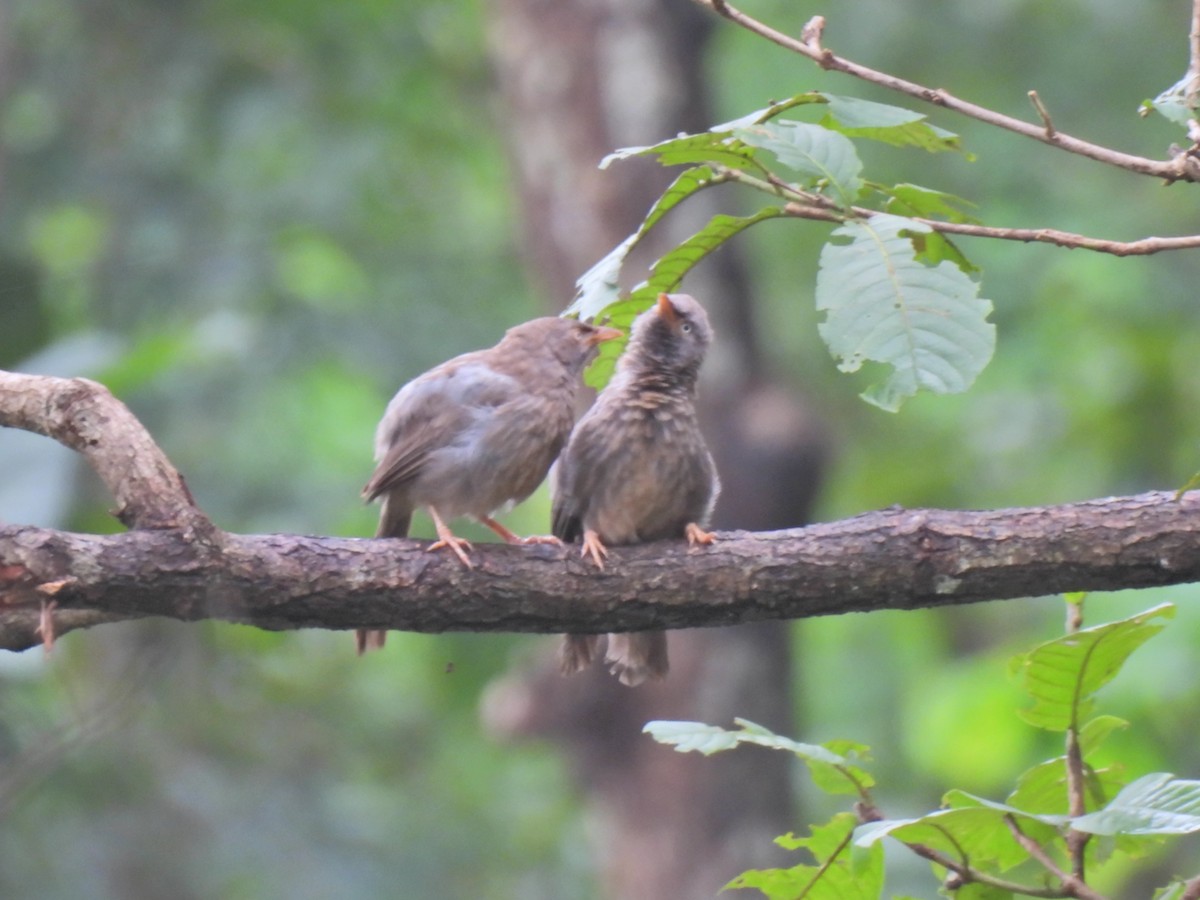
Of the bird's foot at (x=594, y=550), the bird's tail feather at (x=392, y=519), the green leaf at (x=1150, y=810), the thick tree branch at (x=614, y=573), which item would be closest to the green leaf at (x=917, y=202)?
the thick tree branch at (x=614, y=573)

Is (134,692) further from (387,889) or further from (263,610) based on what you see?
(387,889)

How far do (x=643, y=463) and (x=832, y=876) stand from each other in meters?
1.61

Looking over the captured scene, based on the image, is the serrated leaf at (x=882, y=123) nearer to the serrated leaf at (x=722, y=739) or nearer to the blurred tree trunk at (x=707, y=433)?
the serrated leaf at (x=722, y=739)

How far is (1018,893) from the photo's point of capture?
8.73ft

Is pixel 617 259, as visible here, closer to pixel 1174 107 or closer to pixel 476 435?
pixel 1174 107

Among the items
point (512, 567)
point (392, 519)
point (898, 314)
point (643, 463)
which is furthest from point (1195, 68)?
point (392, 519)

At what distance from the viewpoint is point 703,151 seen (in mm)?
2756

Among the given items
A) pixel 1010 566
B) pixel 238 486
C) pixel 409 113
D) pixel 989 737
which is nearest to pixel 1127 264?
pixel 989 737

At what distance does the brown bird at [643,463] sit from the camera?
13.4 ft

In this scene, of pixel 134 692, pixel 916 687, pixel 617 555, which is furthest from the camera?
pixel 916 687

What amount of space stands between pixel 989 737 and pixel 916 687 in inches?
139

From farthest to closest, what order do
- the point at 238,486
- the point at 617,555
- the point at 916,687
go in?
the point at 916,687
the point at 238,486
the point at 617,555

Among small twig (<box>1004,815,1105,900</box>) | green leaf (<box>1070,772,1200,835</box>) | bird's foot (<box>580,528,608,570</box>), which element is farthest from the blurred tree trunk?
green leaf (<box>1070,772,1200,835</box>)

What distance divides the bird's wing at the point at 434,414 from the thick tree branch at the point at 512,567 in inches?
37.6
